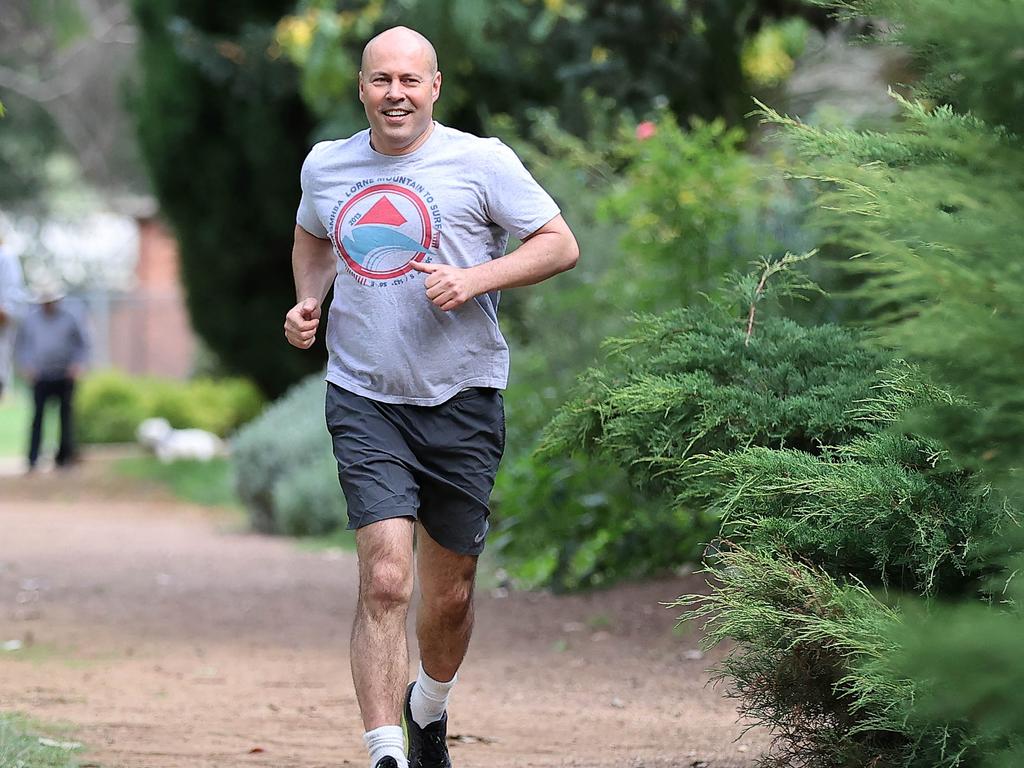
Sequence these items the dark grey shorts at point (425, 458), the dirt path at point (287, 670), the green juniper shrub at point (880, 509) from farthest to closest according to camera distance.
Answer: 1. the dirt path at point (287, 670)
2. the dark grey shorts at point (425, 458)
3. the green juniper shrub at point (880, 509)

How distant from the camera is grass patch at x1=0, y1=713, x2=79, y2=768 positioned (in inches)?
164

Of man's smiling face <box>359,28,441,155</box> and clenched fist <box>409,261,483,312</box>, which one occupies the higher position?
man's smiling face <box>359,28,441,155</box>

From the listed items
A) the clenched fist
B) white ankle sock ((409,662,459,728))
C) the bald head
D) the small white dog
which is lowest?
the small white dog

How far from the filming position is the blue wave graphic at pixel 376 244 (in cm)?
404

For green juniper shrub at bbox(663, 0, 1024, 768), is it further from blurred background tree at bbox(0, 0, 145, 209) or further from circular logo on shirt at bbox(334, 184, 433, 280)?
blurred background tree at bbox(0, 0, 145, 209)

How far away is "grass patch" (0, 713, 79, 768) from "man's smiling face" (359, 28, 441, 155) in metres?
1.95

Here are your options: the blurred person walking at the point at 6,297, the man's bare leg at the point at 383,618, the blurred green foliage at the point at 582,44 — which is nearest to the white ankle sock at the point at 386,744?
the man's bare leg at the point at 383,618

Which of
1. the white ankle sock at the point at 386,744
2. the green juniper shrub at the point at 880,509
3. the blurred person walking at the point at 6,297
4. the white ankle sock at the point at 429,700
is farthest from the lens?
the blurred person walking at the point at 6,297

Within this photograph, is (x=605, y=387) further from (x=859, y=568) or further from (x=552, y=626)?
(x=552, y=626)

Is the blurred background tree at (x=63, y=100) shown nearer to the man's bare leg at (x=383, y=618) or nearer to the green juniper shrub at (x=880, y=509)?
the man's bare leg at (x=383, y=618)

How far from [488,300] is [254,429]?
960 centimetres

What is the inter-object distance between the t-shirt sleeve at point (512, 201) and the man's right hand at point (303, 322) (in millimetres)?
556

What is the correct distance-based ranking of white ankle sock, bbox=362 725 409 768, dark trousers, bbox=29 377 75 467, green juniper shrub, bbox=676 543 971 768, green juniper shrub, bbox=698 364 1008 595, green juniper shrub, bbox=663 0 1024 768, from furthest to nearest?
dark trousers, bbox=29 377 75 467
white ankle sock, bbox=362 725 409 768
green juniper shrub, bbox=698 364 1008 595
green juniper shrub, bbox=676 543 971 768
green juniper shrub, bbox=663 0 1024 768

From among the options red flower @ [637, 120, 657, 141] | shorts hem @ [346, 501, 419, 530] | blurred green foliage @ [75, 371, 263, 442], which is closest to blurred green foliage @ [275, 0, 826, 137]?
red flower @ [637, 120, 657, 141]
